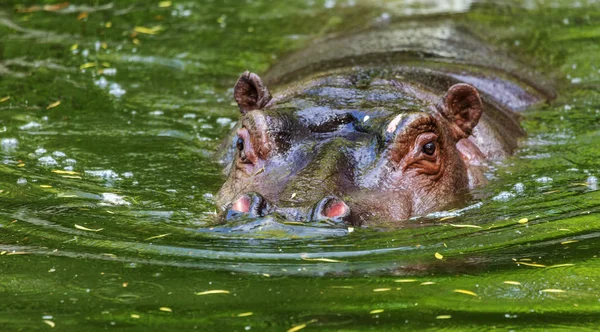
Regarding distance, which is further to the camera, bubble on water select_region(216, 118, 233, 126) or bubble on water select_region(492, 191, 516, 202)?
bubble on water select_region(216, 118, 233, 126)

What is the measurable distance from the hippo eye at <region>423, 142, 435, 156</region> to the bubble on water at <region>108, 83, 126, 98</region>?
4454mm

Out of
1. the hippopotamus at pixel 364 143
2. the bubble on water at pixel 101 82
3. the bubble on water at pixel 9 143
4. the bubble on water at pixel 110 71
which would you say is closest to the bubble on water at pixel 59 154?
the bubble on water at pixel 9 143

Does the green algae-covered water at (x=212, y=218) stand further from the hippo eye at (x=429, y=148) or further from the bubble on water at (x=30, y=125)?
the hippo eye at (x=429, y=148)

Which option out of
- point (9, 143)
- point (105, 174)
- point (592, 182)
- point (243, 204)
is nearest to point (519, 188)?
point (592, 182)

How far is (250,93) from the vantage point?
7.68 meters

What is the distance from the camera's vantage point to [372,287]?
183 inches

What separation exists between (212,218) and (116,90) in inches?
178

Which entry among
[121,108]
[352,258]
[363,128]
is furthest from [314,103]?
[121,108]

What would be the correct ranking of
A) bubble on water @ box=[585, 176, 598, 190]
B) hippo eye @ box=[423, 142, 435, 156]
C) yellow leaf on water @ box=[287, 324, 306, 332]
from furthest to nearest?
bubble on water @ box=[585, 176, 598, 190]
hippo eye @ box=[423, 142, 435, 156]
yellow leaf on water @ box=[287, 324, 306, 332]

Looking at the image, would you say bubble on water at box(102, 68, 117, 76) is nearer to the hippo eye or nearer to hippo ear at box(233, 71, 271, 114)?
hippo ear at box(233, 71, 271, 114)

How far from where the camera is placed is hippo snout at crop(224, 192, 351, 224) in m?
5.21

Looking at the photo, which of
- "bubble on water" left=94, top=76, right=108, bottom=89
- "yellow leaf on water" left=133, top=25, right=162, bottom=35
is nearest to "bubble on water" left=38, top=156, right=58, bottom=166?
"bubble on water" left=94, top=76, right=108, bottom=89

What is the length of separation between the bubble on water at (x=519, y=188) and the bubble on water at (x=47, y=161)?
3.48m

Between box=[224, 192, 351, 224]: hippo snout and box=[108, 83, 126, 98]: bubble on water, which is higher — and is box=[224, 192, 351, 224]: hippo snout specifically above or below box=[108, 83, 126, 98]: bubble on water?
below
